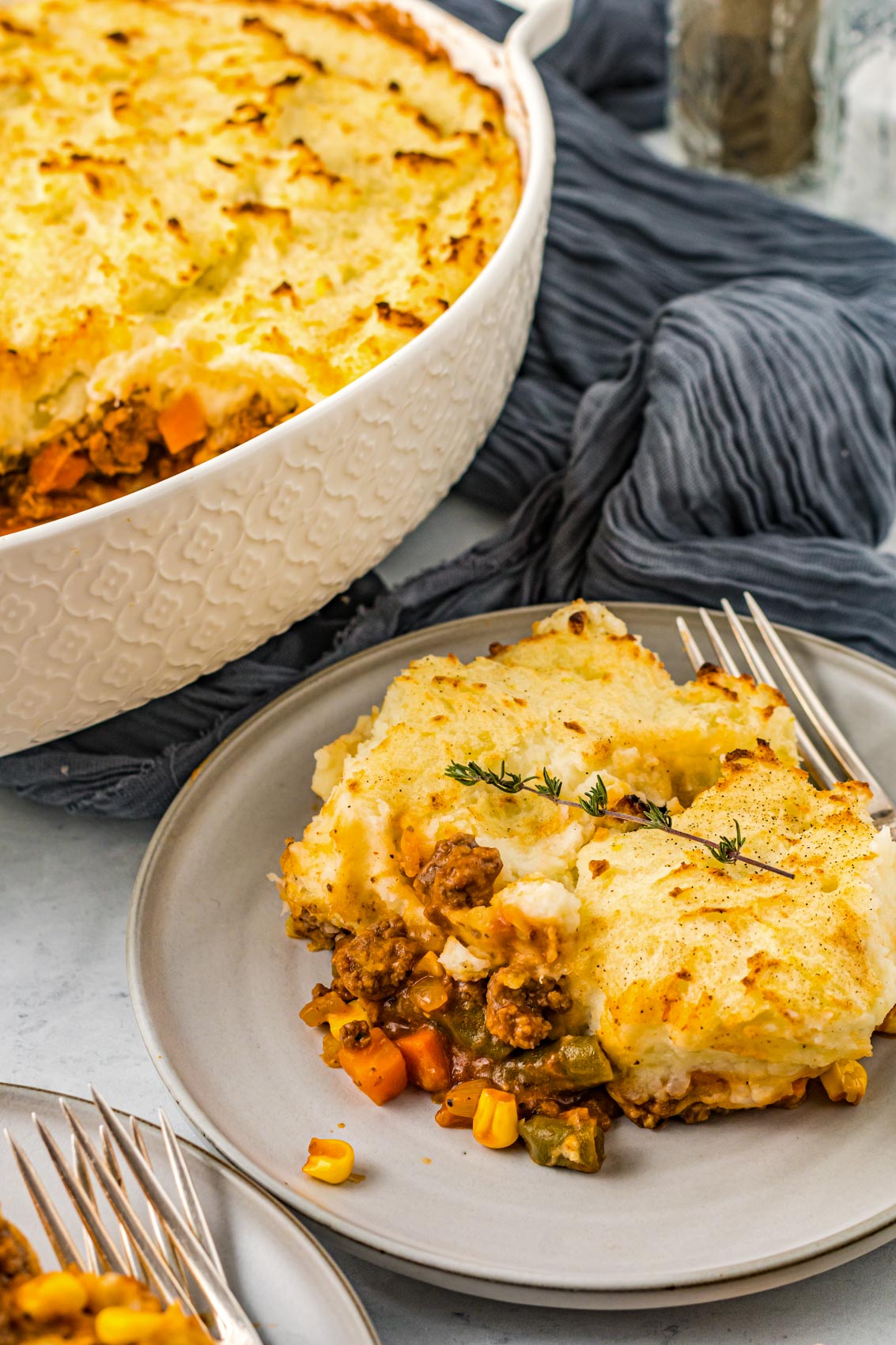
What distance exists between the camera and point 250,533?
6.91 feet

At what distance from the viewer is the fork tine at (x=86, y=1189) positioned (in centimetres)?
157

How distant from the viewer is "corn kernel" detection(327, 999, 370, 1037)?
186 centimetres

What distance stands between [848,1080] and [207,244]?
5.72 ft

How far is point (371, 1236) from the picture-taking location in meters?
1.58

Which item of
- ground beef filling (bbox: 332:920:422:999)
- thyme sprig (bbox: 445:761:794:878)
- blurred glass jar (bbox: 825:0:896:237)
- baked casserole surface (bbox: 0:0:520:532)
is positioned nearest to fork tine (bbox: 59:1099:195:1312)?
ground beef filling (bbox: 332:920:422:999)

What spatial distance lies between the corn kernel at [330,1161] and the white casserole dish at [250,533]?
2.53ft

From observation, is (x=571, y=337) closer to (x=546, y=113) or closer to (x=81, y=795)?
(x=546, y=113)

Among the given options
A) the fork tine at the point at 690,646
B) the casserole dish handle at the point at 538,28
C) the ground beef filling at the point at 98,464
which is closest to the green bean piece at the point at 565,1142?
the fork tine at the point at 690,646

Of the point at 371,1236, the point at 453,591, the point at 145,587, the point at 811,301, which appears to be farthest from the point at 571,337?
the point at 371,1236

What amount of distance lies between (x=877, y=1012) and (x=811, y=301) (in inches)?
69.3

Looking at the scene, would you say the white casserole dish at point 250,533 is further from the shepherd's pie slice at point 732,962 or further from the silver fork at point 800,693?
the shepherd's pie slice at point 732,962

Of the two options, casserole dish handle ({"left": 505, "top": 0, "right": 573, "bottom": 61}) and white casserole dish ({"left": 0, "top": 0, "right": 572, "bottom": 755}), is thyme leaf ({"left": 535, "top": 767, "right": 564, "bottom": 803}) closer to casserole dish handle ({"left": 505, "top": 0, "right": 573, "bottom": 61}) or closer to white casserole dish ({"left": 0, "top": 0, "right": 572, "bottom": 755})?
white casserole dish ({"left": 0, "top": 0, "right": 572, "bottom": 755})

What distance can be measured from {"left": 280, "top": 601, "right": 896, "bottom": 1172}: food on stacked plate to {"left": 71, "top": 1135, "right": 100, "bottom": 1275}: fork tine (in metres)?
0.34

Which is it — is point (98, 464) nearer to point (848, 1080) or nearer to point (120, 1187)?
point (120, 1187)
